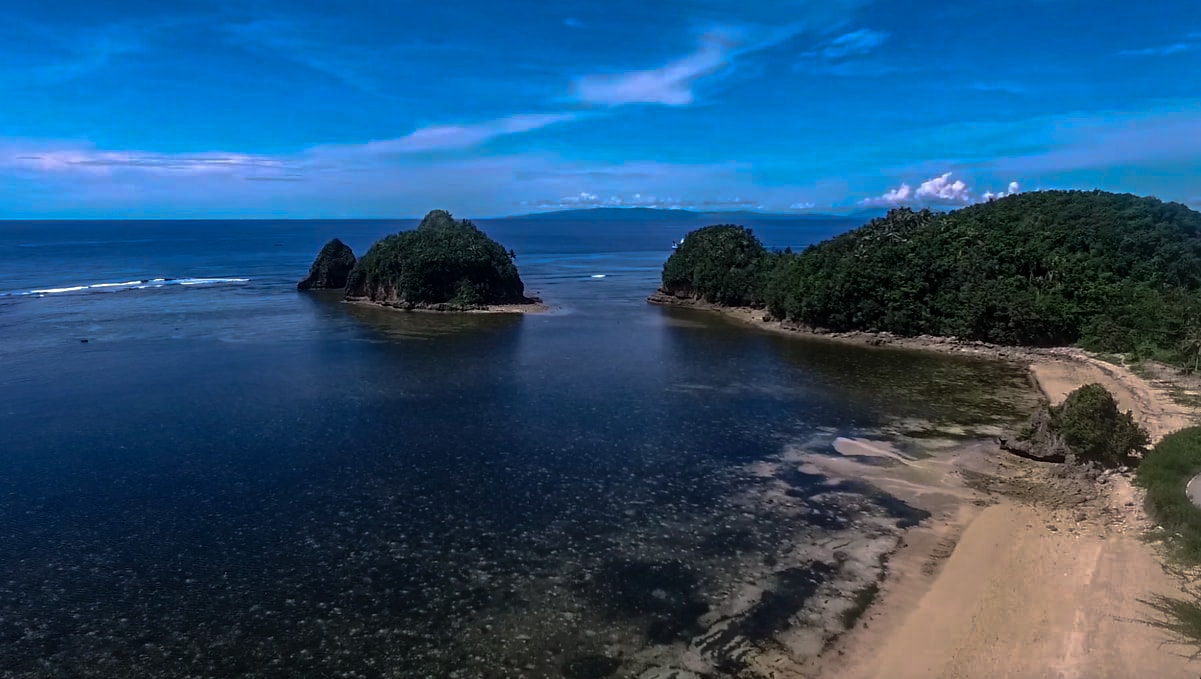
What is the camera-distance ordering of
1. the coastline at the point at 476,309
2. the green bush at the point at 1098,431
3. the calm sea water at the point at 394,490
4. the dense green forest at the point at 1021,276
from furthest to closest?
the coastline at the point at 476,309 → the dense green forest at the point at 1021,276 → the green bush at the point at 1098,431 → the calm sea water at the point at 394,490

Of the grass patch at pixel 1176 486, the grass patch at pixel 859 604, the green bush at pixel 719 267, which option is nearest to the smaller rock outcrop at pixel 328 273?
the green bush at pixel 719 267

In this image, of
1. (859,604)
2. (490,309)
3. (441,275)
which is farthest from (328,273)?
(859,604)

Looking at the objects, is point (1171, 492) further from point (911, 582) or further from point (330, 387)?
point (330, 387)

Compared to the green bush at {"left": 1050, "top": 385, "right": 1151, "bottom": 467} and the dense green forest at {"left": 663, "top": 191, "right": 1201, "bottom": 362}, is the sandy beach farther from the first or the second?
the green bush at {"left": 1050, "top": 385, "right": 1151, "bottom": 467}

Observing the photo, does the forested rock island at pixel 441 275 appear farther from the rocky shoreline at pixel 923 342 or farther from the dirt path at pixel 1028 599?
the dirt path at pixel 1028 599

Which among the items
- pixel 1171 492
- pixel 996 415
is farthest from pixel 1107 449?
pixel 996 415

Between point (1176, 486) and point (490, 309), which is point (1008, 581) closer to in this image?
point (1176, 486)

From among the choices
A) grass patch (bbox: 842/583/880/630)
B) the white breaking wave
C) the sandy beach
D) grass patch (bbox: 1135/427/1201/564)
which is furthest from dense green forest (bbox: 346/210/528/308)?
grass patch (bbox: 842/583/880/630)
